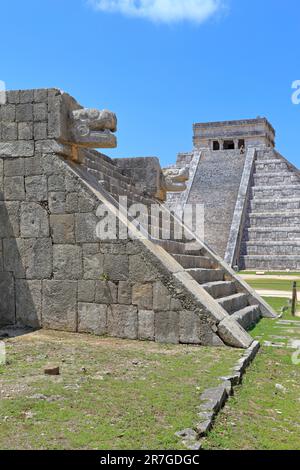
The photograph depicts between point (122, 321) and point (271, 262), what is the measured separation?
23.9 meters

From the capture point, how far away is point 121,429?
4043mm

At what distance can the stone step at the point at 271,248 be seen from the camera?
31109 millimetres

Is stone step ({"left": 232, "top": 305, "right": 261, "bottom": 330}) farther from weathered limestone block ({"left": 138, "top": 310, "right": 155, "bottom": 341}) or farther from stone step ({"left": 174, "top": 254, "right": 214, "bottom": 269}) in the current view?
weathered limestone block ({"left": 138, "top": 310, "right": 155, "bottom": 341})

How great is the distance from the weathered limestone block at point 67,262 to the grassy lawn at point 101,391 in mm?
1012

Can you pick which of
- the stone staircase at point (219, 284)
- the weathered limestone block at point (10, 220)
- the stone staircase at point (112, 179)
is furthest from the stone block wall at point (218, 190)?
the weathered limestone block at point (10, 220)

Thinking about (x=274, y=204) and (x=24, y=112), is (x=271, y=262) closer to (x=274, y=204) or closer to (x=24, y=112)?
(x=274, y=204)

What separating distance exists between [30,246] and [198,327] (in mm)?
2942

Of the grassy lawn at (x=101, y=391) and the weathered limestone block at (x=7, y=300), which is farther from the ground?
the weathered limestone block at (x=7, y=300)

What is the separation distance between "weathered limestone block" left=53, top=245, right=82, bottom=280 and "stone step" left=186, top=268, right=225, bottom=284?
1970 mm

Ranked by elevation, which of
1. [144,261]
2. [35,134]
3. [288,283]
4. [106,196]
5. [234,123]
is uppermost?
[234,123]

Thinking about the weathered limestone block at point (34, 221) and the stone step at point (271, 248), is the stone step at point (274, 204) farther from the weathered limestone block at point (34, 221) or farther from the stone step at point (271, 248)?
the weathered limestone block at point (34, 221)

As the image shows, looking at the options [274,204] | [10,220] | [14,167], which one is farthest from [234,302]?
[274,204]

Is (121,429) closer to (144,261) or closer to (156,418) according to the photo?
(156,418)
